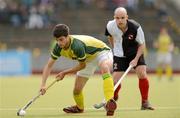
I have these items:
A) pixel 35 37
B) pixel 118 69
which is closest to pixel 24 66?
pixel 35 37

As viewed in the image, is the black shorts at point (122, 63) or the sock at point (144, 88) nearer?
the sock at point (144, 88)

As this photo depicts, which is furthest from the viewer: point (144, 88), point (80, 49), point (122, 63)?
point (122, 63)

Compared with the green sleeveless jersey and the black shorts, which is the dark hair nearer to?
the green sleeveless jersey

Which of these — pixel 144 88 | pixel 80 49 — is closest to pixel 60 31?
pixel 80 49

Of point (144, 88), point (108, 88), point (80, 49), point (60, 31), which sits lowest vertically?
point (144, 88)

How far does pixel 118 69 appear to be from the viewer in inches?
542

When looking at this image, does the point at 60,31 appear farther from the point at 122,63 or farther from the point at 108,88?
the point at 122,63

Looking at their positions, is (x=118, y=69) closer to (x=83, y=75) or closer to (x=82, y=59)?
(x=83, y=75)

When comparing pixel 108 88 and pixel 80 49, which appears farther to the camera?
pixel 80 49

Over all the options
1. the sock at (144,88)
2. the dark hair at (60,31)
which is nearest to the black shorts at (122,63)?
the sock at (144,88)

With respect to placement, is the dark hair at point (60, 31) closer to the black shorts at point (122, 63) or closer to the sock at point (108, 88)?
the sock at point (108, 88)

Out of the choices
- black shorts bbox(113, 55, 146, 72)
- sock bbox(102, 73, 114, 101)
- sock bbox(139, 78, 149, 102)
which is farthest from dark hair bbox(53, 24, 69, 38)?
sock bbox(139, 78, 149, 102)

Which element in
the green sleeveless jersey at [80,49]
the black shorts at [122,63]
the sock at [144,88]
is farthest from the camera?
the black shorts at [122,63]

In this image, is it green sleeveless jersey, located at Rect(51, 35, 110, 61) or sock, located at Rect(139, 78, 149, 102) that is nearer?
green sleeveless jersey, located at Rect(51, 35, 110, 61)
